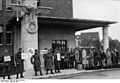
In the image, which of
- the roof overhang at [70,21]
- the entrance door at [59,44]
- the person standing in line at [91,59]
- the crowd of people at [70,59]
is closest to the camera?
the crowd of people at [70,59]

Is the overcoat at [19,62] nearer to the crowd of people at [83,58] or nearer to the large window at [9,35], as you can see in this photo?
the crowd of people at [83,58]

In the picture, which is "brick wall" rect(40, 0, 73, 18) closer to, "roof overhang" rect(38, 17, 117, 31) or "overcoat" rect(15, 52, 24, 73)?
"roof overhang" rect(38, 17, 117, 31)

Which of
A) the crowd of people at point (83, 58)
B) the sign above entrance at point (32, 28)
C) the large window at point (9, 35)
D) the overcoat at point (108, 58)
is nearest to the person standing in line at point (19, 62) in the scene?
the crowd of people at point (83, 58)

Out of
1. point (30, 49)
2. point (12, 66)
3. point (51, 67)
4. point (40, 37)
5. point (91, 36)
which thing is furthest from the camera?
point (91, 36)

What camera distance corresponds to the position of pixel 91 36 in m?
56.8

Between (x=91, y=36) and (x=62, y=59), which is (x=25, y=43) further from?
(x=91, y=36)

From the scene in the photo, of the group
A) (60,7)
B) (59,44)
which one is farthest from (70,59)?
(60,7)

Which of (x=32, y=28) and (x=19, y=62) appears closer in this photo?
(x=19, y=62)

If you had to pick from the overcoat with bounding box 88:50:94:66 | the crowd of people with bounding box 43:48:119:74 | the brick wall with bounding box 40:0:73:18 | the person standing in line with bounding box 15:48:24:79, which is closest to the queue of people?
the person standing in line with bounding box 15:48:24:79

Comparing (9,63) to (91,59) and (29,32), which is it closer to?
(29,32)

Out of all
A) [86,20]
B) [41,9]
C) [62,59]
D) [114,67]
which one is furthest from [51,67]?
[86,20]

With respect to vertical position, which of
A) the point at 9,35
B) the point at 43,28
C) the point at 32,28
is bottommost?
the point at 9,35

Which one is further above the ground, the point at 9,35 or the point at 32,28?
the point at 32,28

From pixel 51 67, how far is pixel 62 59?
99.8 inches
